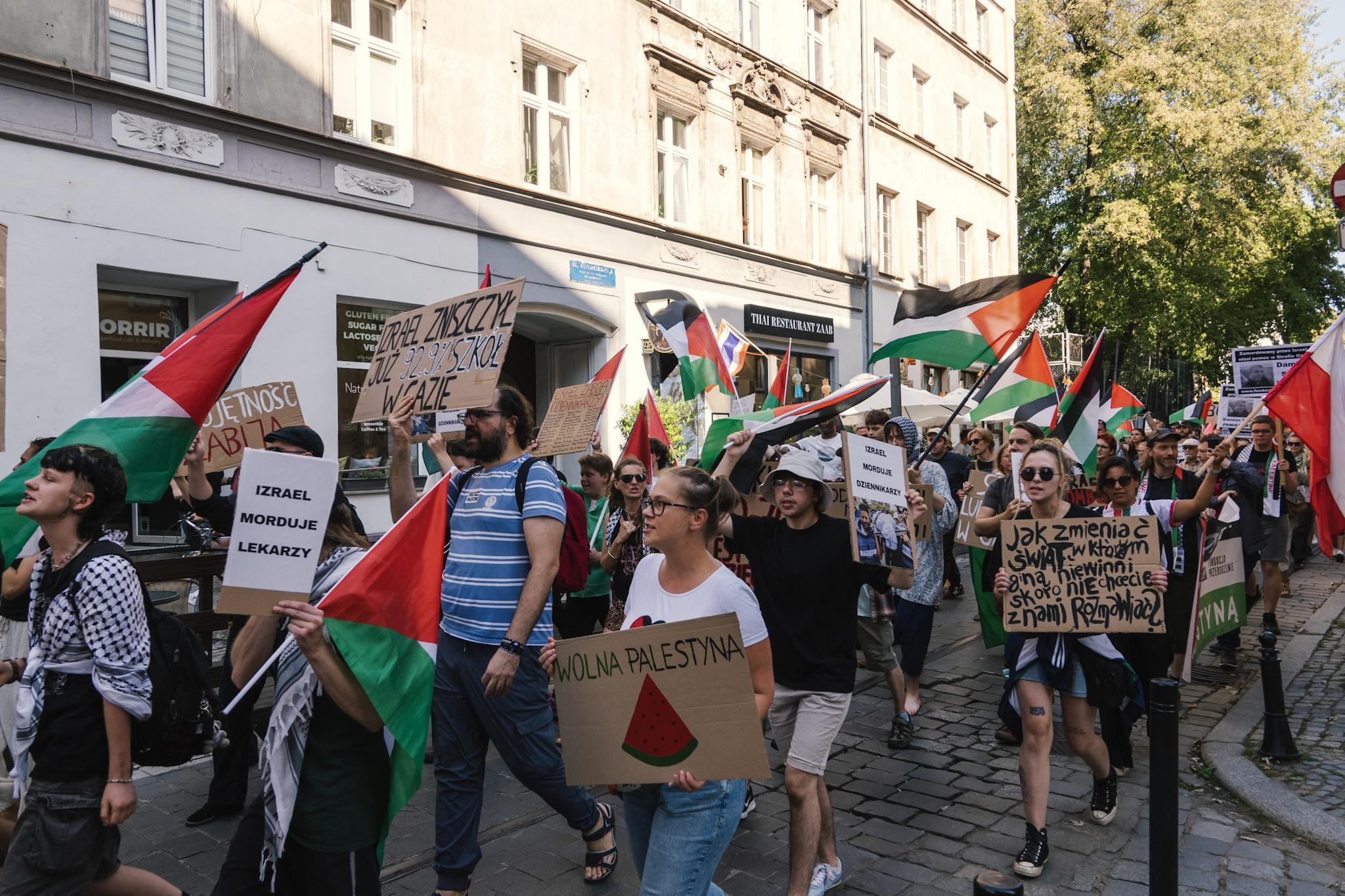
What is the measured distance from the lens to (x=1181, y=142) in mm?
25844

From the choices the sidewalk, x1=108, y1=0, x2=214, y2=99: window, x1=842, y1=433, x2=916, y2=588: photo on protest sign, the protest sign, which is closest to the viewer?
x1=842, y1=433, x2=916, y2=588: photo on protest sign

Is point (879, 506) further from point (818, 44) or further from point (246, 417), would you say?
point (818, 44)

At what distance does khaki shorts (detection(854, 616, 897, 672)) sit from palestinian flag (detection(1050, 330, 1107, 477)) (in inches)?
115

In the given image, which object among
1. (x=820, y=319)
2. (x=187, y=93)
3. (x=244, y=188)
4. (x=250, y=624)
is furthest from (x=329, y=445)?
(x=820, y=319)

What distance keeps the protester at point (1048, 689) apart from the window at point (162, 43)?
9.16 metres

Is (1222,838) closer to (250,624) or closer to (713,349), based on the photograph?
(250,624)

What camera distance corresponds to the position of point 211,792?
478cm

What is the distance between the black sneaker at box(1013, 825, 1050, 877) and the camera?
4082 millimetres

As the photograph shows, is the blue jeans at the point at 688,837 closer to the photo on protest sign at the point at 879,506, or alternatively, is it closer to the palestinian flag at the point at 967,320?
the photo on protest sign at the point at 879,506

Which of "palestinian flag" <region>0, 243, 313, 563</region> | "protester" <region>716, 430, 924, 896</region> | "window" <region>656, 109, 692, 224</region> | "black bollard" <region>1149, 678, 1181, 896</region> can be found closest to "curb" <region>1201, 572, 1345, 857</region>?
"black bollard" <region>1149, 678, 1181, 896</region>

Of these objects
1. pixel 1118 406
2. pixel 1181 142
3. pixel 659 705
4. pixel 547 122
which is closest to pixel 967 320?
pixel 659 705

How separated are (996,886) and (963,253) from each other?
2567 centimetres

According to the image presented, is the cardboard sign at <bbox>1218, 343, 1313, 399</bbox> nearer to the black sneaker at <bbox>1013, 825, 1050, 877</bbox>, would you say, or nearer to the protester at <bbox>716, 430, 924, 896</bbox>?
the black sneaker at <bbox>1013, 825, 1050, 877</bbox>

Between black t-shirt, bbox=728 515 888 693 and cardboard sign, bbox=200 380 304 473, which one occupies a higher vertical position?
cardboard sign, bbox=200 380 304 473
